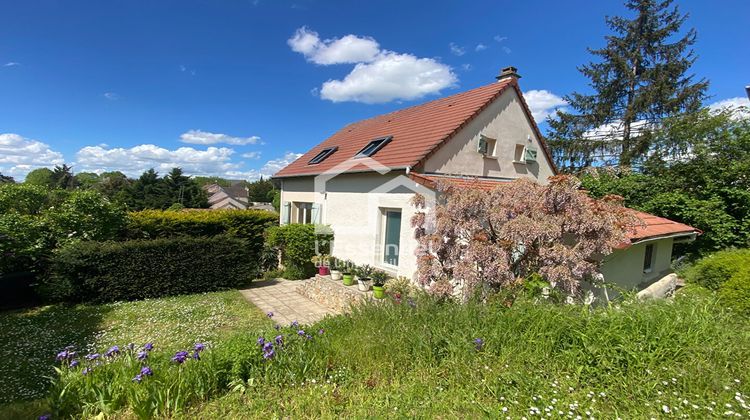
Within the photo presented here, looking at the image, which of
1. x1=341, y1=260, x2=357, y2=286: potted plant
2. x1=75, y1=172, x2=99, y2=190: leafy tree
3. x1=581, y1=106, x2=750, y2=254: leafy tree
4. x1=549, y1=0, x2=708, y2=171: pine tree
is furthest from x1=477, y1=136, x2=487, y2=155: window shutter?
x1=75, y1=172, x2=99, y2=190: leafy tree

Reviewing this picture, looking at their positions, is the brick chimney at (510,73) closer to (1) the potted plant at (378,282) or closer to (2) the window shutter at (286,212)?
(1) the potted plant at (378,282)

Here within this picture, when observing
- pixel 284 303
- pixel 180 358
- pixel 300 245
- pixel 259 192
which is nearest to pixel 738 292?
pixel 180 358

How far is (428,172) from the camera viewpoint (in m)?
9.70

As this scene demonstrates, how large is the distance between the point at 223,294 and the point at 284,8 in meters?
9.38

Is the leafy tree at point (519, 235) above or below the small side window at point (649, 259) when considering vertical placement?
above

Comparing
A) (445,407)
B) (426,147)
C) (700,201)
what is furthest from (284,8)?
(700,201)

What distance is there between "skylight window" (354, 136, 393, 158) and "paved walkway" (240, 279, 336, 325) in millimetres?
5279

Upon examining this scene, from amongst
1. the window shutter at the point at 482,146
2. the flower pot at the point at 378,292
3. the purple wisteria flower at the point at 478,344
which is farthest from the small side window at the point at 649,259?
the purple wisteria flower at the point at 478,344

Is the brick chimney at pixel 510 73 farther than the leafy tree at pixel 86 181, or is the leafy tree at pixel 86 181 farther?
the leafy tree at pixel 86 181

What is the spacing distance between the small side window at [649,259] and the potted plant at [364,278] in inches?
359

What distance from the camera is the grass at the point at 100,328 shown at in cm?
508

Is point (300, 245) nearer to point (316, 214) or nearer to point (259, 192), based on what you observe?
point (316, 214)

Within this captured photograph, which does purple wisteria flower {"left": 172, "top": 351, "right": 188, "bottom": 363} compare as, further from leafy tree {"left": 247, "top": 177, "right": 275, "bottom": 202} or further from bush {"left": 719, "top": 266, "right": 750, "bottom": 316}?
leafy tree {"left": 247, "top": 177, "right": 275, "bottom": 202}

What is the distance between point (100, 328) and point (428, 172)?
883 centimetres
